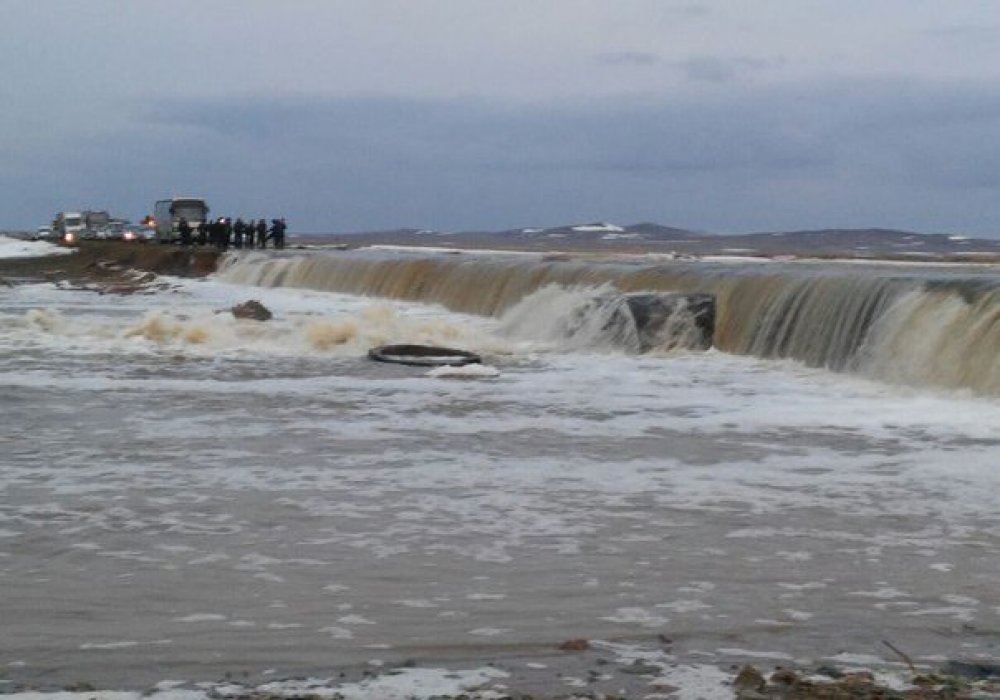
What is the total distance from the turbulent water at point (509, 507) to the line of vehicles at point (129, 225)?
161ft

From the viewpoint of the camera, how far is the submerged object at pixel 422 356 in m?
19.1

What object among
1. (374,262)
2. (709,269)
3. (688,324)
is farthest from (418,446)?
(374,262)

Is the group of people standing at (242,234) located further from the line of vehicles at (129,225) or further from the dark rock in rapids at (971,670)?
the dark rock in rapids at (971,670)

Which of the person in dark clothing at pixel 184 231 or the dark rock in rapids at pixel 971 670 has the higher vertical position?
the person in dark clothing at pixel 184 231

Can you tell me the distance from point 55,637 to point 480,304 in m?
28.6

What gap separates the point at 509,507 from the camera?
8.77 m

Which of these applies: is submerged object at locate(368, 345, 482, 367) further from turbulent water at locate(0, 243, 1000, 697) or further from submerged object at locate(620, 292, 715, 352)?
submerged object at locate(620, 292, 715, 352)

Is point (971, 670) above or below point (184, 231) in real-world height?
below

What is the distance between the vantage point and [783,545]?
771 cm

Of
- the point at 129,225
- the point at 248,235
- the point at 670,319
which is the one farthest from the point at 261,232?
the point at 670,319

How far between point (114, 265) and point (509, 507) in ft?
178

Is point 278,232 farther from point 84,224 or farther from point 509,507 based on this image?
point 509,507

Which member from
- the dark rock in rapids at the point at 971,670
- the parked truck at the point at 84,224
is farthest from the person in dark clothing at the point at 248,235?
the dark rock in rapids at the point at 971,670

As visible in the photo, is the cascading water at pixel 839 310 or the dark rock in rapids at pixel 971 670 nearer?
the dark rock in rapids at pixel 971 670
